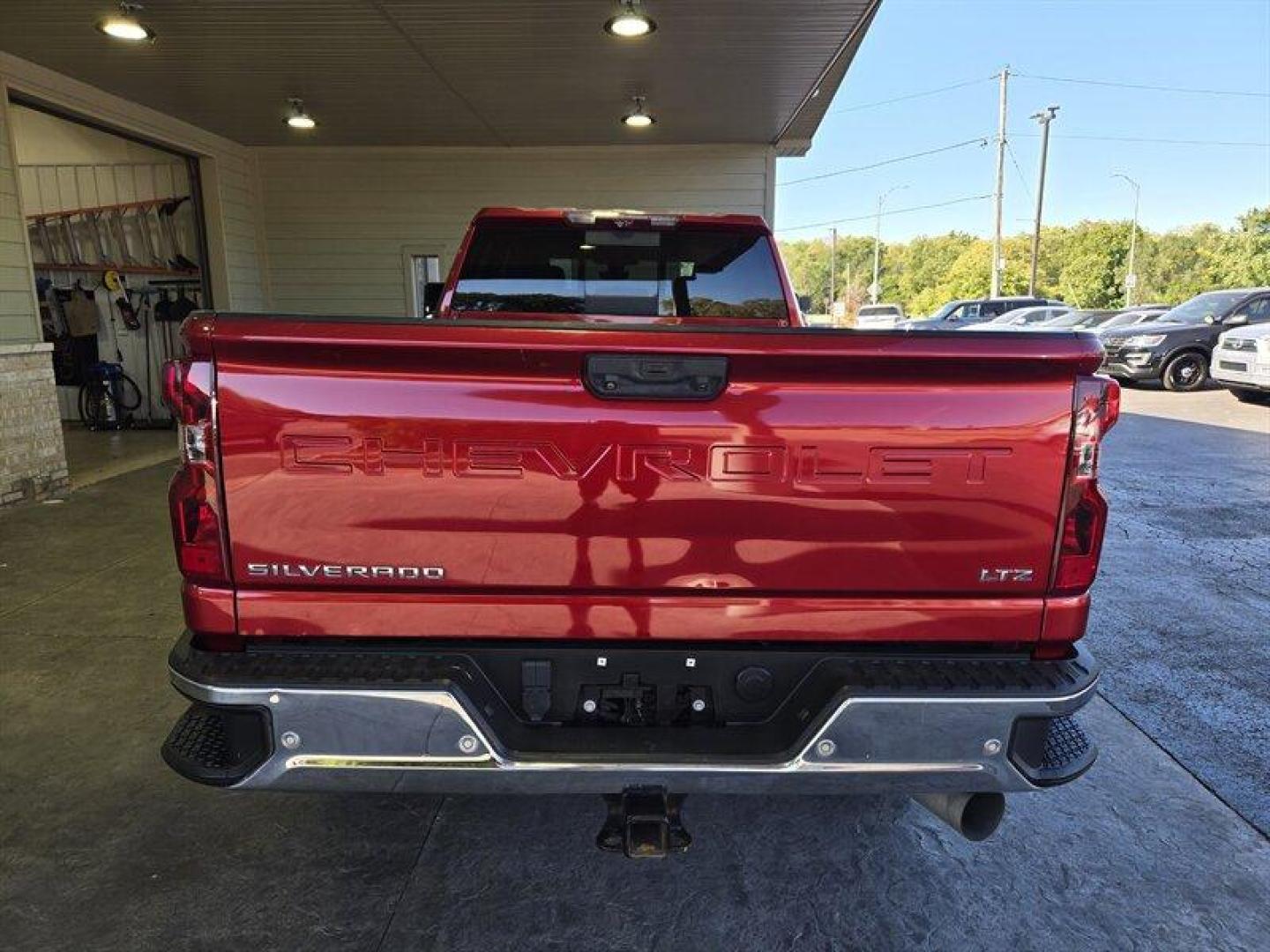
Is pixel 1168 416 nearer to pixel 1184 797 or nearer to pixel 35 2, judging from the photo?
pixel 1184 797

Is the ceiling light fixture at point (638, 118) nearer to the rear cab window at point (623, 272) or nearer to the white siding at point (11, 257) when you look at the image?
the rear cab window at point (623, 272)

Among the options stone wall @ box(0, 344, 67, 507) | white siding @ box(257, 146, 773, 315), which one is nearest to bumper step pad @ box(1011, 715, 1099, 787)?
stone wall @ box(0, 344, 67, 507)

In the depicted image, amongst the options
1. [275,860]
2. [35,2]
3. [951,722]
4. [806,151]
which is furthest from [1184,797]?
[806,151]

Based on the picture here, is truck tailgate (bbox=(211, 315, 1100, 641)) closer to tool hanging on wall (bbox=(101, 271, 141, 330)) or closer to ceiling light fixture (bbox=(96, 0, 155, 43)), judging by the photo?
ceiling light fixture (bbox=(96, 0, 155, 43))

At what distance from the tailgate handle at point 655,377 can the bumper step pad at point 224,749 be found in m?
1.08

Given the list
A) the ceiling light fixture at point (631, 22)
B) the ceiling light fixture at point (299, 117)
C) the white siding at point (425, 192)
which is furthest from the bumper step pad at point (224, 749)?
the white siding at point (425, 192)

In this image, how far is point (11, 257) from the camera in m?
6.97

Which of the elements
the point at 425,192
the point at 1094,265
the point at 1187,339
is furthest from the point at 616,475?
the point at 1094,265

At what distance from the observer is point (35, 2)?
600 cm

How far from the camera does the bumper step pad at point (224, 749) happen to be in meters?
1.86

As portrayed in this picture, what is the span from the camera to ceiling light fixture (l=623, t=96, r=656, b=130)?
8.70m

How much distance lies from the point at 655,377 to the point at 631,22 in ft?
17.6

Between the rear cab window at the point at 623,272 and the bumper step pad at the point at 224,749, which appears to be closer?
the bumper step pad at the point at 224,749

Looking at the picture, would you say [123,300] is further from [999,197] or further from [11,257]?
[999,197]
